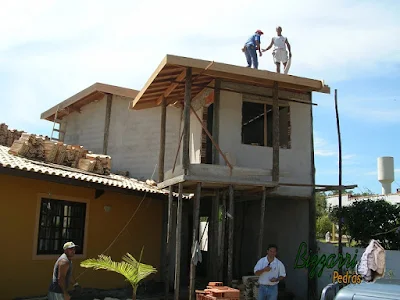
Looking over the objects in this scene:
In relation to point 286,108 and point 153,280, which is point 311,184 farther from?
point 153,280

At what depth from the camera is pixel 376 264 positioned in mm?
5492

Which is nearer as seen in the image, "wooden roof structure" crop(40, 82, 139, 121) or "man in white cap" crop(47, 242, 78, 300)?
"man in white cap" crop(47, 242, 78, 300)

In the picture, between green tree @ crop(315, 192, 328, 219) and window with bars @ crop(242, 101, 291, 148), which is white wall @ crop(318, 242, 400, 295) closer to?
window with bars @ crop(242, 101, 291, 148)

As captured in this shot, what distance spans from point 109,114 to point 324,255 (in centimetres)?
883

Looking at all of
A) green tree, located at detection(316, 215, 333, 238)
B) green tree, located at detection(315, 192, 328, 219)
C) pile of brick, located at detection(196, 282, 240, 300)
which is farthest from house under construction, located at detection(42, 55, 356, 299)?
green tree, located at detection(316, 215, 333, 238)

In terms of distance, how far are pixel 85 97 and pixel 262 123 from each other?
6.52 metres

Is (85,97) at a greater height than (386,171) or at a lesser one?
greater

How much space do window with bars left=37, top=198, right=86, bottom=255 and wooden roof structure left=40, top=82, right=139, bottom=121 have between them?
5347 millimetres

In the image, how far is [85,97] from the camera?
16.6m

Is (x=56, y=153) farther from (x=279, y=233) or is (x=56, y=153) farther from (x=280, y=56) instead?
(x=279, y=233)

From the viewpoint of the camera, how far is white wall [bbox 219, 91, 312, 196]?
1186cm

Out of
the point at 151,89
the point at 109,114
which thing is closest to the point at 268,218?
the point at 151,89

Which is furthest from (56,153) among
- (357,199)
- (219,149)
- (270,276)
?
(357,199)

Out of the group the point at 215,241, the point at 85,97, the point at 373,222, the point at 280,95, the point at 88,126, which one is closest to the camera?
the point at 215,241
